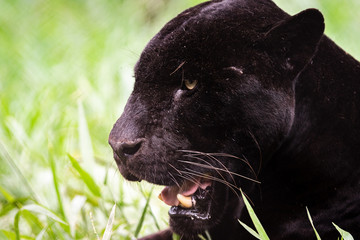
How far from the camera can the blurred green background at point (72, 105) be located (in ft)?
10.2

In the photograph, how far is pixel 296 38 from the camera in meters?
2.39

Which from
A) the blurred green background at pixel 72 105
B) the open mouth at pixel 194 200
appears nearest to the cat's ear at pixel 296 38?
the open mouth at pixel 194 200

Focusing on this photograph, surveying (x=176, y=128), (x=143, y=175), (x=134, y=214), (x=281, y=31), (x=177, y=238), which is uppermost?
(x=281, y=31)

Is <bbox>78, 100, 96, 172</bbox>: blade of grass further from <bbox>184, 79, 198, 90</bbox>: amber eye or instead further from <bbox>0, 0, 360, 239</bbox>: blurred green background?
<bbox>184, 79, 198, 90</bbox>: amber eye

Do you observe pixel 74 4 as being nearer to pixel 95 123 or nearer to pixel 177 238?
pixel 95 123

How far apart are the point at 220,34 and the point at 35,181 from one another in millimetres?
1504

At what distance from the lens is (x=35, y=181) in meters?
3.45

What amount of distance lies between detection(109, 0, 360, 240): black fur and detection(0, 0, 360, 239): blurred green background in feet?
1.44

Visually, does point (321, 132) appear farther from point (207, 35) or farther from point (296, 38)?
point (207, 35)

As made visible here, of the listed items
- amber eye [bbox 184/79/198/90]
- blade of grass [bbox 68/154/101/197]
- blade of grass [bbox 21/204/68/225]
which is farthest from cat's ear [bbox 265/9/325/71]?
blade of grass [bbox 68/154/101/197]

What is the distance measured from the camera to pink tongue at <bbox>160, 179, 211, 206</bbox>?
249 centimetres

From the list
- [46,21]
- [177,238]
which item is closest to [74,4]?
[46,21]

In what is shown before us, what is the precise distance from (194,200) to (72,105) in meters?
2.08

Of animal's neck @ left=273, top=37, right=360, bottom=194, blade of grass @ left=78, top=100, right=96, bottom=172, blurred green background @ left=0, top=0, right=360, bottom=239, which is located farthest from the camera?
blade of grass @ left=78, top=100, right=96, bottom=172
